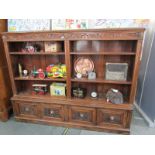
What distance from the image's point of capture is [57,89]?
2115mm

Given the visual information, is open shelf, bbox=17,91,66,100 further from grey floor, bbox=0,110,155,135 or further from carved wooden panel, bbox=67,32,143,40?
carved wooden panel, bbox=67,32,143,40

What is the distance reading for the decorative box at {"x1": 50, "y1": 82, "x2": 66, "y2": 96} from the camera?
6.89ft

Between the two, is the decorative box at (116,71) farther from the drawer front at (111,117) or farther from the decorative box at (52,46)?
the decorative box at (52,46)

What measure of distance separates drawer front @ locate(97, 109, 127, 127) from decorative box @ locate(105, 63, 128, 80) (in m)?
0.51

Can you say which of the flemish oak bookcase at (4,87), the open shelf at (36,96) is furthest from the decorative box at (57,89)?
the flemish oak bookcase at (4,87)

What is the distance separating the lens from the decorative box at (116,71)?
180 cm

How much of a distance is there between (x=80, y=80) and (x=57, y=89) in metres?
0.46

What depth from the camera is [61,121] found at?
2.13 metres

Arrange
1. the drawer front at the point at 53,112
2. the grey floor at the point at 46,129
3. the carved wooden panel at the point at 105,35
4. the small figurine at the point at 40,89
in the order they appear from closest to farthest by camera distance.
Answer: the carved wooden panel at the point at 105,35, the grey floor at the point at 46,129, the drawer front at the point at 53,112, the small figurine at the point at 40,89

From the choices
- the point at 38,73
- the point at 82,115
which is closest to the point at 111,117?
the point at 82,115

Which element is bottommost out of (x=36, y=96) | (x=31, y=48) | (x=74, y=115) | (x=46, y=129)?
(x=46, y=129)

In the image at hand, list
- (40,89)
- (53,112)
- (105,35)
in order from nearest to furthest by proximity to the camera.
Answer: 1. (105,35)
2. (53,112)
3. (40,89)

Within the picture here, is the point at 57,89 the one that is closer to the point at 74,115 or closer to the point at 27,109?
the point at 74,115
